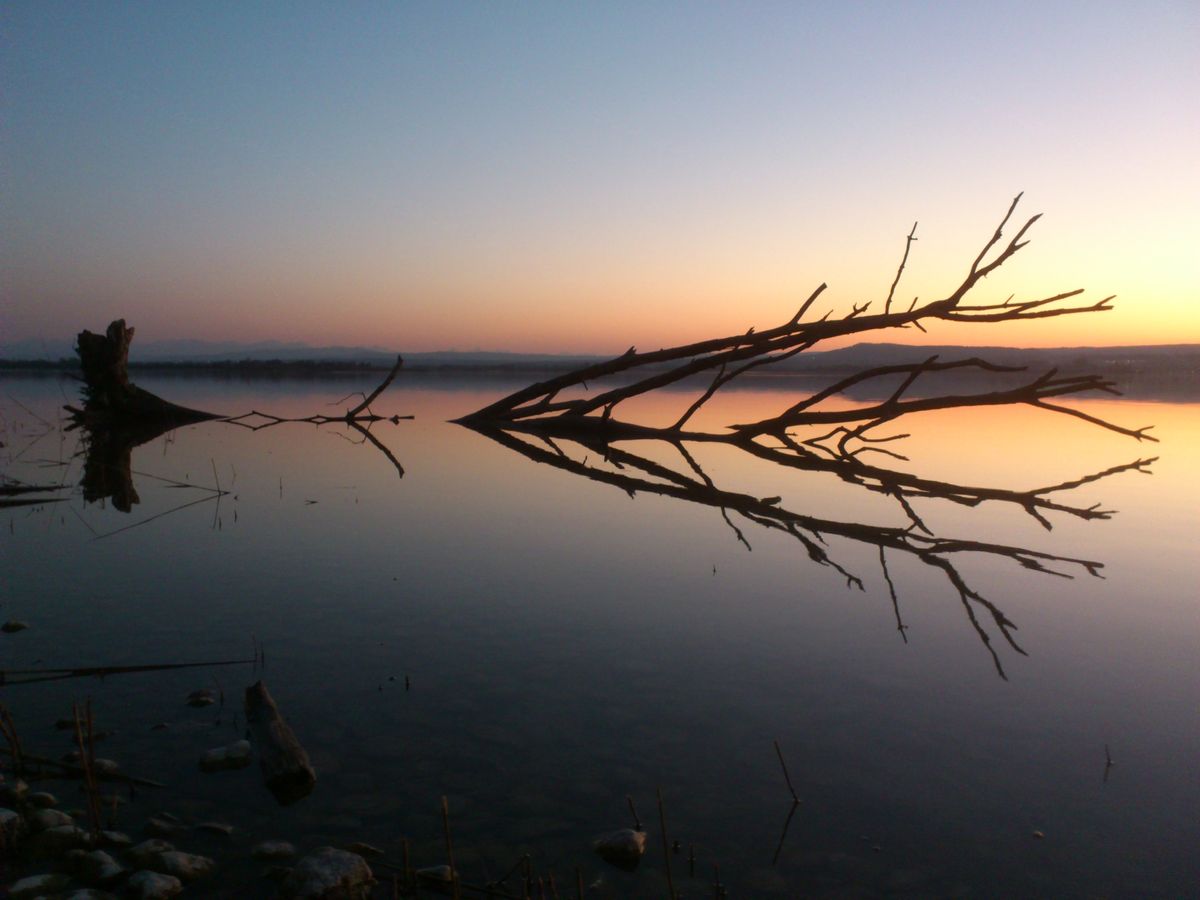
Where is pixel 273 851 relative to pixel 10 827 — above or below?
below

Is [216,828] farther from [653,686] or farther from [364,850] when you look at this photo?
[653,686]

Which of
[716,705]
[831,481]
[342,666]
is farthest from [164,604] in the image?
[831,481]

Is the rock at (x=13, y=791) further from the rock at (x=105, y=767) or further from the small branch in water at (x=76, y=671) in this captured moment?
the small branch in water at (x=76, y=671)

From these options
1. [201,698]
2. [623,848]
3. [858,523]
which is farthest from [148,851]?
[858,523]

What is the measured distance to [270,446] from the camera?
1391 centimetres

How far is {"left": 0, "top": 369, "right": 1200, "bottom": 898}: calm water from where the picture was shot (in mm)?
2562

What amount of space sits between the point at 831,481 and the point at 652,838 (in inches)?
318

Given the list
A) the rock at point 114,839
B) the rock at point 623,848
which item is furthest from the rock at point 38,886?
the rock at point 623,848

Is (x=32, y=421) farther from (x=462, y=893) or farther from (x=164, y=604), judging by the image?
(x=462, y=893)

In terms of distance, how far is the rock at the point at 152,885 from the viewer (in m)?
2.19

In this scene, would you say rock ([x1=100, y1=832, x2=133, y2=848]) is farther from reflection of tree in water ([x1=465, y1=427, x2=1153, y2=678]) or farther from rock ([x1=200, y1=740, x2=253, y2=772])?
reflection of tree in water ([x1=465, y1=427, x2=1153, y2=678])

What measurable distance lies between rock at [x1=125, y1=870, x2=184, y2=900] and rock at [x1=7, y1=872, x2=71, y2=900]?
0.16 m

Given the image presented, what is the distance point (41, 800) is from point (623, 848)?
1.79m

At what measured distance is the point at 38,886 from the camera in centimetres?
218
